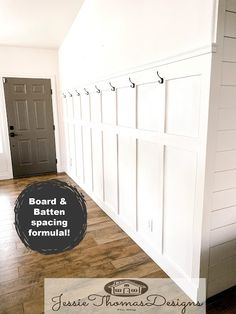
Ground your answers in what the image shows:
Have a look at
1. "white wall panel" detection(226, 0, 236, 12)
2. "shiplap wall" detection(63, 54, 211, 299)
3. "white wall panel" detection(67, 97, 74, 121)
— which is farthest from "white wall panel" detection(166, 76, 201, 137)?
"white wall panel" detection(67, 97, 74, 121)

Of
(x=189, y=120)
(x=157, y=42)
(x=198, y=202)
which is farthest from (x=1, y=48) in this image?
(x=198, y=202)

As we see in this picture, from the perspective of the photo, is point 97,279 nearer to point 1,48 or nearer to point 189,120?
point 189,120

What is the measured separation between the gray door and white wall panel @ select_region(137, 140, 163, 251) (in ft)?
10.5

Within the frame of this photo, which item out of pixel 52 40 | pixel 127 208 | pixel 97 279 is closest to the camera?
pixel 97 279

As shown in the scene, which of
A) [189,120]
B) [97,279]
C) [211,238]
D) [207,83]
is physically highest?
[207,83]

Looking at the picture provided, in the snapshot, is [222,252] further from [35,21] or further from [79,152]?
[35,21]

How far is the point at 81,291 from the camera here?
1.89 m

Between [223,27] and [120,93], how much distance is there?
1.28 metres

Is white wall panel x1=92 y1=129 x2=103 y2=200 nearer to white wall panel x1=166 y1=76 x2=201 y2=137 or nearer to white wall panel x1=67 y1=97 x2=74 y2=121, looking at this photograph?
white wall panel x1=67 y1=97 x2=74 y2=121

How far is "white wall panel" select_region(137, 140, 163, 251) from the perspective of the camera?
2039 millimetres

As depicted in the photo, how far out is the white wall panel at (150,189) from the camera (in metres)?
2.04

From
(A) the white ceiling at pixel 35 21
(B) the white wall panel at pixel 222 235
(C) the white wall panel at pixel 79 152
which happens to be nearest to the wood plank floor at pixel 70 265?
(B) the white wall panel at pixel 222 235

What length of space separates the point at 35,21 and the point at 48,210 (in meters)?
2.89

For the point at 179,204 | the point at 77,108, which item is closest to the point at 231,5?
the point at 179,204
